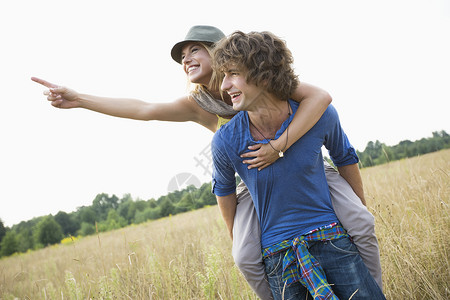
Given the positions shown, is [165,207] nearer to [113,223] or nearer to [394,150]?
[113,223]

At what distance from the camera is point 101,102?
A: 104 inches

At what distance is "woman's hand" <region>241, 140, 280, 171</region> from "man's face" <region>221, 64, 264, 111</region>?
0.80 feet

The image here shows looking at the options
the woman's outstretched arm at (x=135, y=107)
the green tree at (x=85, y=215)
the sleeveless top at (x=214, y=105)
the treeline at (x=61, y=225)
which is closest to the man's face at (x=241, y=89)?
the sleeveless top at (x=214, y=105)

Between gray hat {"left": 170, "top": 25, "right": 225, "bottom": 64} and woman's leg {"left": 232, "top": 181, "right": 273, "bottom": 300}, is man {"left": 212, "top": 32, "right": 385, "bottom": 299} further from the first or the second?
gray hat {"left": 170, "top": 25, "right": 225, "bottom": 64}

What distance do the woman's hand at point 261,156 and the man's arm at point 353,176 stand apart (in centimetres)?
61

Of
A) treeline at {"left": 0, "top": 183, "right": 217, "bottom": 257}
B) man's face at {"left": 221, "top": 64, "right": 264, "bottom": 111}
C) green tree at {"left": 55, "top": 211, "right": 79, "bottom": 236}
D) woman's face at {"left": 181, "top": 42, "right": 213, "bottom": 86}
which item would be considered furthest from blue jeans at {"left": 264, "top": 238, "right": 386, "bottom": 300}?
green tree at {"left": 55, "top": 211, "right": 79, "bottom": 236}

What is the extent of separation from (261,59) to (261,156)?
545 millimetres

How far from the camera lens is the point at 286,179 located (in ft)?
5.17

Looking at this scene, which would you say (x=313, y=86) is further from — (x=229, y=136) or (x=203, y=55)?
(x=203, y=55)

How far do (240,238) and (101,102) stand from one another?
1808 mm

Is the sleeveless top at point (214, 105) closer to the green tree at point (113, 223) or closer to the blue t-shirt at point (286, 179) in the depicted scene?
the blue t-shirt at point (286, 179)

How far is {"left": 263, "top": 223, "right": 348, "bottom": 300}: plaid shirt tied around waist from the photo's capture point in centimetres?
→ 146

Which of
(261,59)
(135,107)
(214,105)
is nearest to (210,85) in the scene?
(214,105)

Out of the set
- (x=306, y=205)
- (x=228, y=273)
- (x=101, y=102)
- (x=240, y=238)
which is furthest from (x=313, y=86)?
(x=228, y=273)
